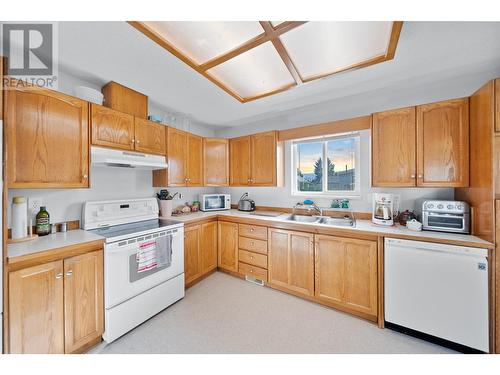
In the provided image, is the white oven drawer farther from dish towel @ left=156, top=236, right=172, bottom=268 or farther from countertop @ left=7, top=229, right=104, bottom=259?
countertop @ left=7, top=229, right=104, bottom=259

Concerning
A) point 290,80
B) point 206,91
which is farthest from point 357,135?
point 206,91

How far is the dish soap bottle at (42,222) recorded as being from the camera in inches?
64.2

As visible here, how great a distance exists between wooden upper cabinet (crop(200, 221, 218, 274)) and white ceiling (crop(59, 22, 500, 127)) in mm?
1767

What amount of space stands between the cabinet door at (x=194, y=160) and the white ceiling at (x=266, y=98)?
0.52 metres

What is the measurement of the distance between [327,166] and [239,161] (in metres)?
1.40

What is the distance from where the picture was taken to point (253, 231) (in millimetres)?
2584

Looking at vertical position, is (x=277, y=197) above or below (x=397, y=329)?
above

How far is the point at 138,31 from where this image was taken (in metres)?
1.27

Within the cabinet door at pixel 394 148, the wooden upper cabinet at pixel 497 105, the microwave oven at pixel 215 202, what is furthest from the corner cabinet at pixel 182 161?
the wooden upper cabinet at pixel 497 105

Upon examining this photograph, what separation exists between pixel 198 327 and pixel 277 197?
6.61 feet

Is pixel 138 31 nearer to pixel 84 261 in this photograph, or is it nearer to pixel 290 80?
pixel 290 80

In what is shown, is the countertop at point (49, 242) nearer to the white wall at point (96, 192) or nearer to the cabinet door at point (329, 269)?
the white wall at point (96, 192)

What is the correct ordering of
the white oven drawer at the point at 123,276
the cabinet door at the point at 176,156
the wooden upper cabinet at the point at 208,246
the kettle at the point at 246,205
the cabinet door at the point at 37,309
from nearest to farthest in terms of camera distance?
the cabinet door at the point at 37,309
the white oven drawer at the point at 123,276
the cabinet door at the point at 176,156
the wooden upper cabinet at the point at 208,246
the kettle at the point at 246,205

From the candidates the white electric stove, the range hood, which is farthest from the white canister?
the range hood
